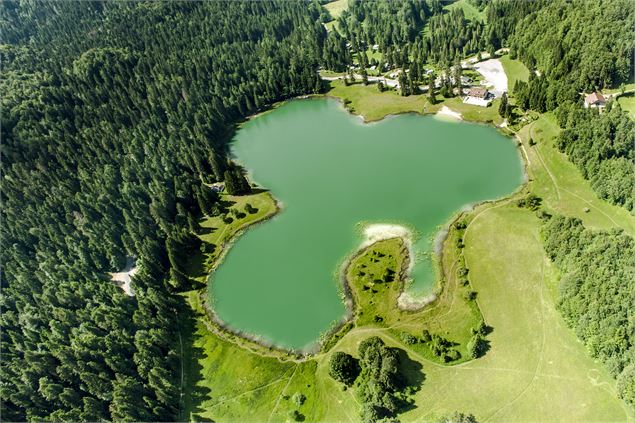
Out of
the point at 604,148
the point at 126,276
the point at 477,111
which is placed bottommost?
the point at 126,276

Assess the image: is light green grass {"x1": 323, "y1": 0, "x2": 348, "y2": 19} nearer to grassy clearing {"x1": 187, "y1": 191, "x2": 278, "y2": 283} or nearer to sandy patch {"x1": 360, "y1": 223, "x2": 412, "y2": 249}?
grassy clearing {"x1": 187, "y1": 191, "x2": 278, "y2": 283}

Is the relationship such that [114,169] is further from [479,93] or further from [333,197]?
[479,93]

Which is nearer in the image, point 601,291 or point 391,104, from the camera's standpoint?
point 601,291

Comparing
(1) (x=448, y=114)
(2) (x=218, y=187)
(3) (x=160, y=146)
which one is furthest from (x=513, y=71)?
(3) (x=160, y=146)

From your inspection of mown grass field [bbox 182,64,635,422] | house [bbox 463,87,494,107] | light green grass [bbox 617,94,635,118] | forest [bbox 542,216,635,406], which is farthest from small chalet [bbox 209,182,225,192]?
light green grass [bbox 617,94,635,118]

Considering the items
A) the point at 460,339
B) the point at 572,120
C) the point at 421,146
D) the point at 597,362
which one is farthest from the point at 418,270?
the point at 572,120

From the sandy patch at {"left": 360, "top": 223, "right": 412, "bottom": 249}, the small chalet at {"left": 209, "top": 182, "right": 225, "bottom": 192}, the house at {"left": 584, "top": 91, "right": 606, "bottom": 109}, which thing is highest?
the house at {"left": 584, "top": 91, "right": 606, "bottom": 109}

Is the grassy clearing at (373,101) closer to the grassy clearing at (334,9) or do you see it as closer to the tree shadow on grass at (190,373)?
the grassy clearing at (334,9)
